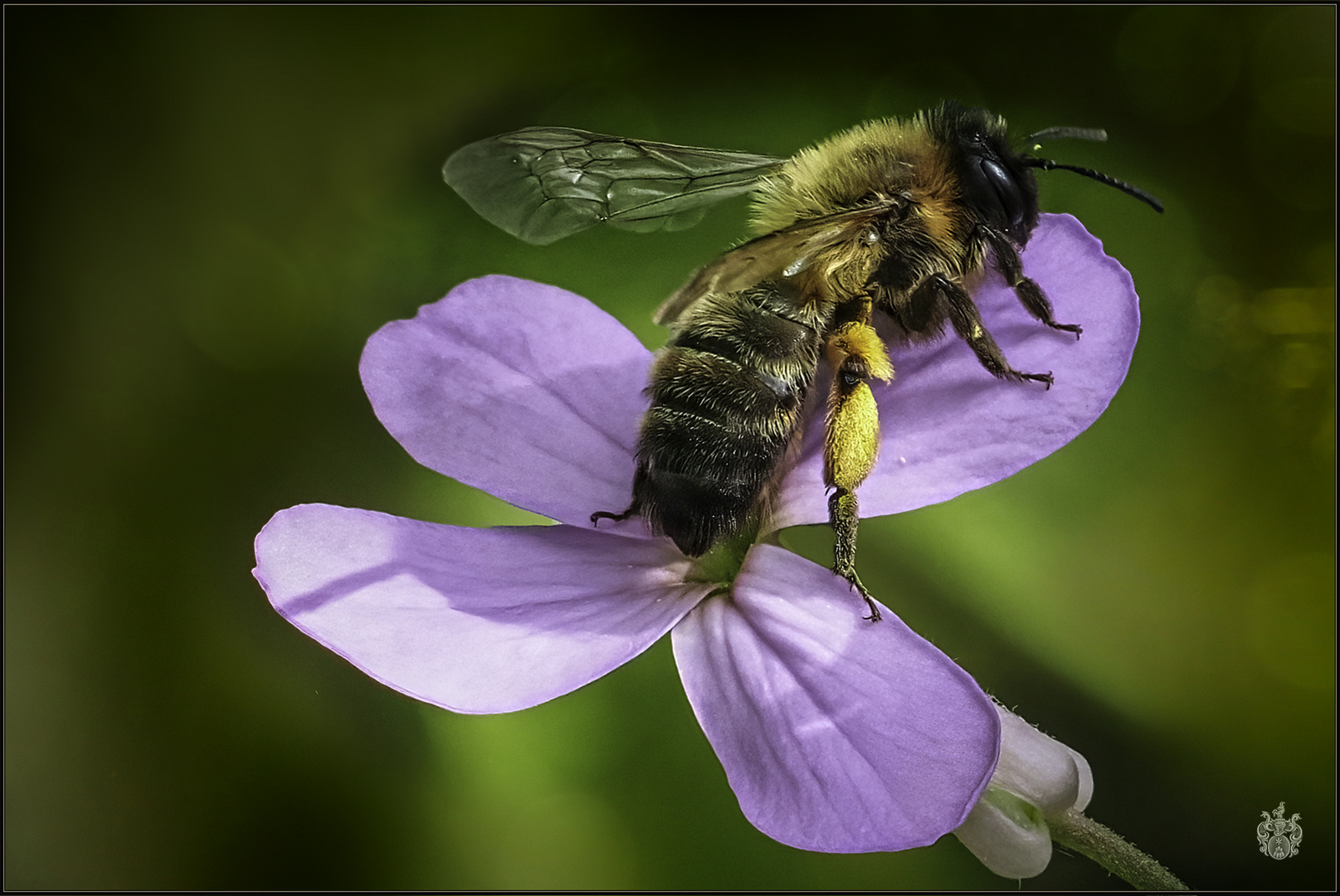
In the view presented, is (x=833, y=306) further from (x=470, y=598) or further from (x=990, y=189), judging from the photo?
(x=470, y=598)

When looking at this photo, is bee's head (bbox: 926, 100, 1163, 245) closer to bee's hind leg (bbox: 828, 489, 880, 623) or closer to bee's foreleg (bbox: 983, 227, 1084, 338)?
bee's foreleg (bbox: 983, 227, 1084, 338)

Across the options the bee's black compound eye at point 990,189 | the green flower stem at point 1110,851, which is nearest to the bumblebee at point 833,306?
the bee's black compound eye at point 990,189

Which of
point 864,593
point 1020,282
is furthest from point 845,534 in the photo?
point 1020,282

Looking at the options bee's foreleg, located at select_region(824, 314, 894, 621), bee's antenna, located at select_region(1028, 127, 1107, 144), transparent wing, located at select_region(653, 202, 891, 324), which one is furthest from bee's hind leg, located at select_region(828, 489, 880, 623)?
bee's antenna, located at select_region(1028, 127, 1107, 144)

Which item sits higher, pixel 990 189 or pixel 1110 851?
pixel 990 189

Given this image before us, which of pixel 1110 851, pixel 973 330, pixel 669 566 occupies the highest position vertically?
pixel 973 330

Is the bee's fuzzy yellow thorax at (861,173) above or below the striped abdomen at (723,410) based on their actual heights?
above

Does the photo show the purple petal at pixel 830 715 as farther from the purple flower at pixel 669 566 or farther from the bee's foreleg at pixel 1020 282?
the bee's foreleg at pixel 1020 282

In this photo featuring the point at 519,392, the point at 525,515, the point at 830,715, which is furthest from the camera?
the point at 525,515
